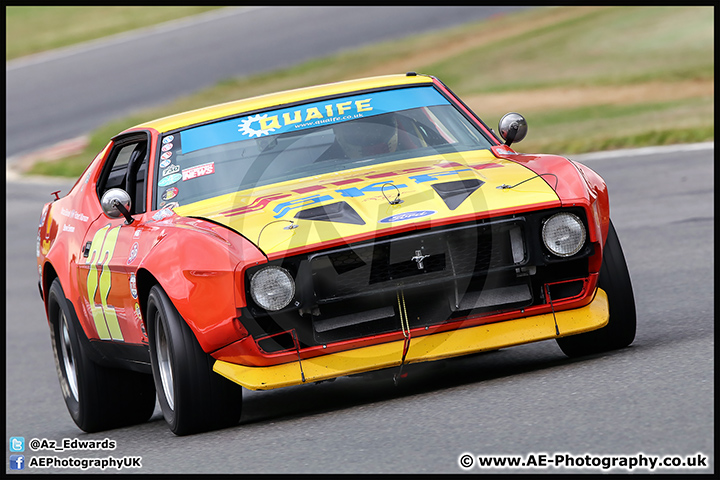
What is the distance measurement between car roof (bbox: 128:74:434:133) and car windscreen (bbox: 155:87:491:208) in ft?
0.17

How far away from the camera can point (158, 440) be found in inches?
209

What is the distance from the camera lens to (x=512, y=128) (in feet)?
20.1

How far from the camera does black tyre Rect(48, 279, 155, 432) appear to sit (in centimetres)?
622

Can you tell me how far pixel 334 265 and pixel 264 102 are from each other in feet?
5.35

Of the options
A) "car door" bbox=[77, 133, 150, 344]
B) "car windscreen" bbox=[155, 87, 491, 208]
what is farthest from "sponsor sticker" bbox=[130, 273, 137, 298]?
"car windscreen" bbox=[155, 87, 491, 208]

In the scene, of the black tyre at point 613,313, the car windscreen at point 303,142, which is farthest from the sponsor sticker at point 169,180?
the black tyre at point 613,313

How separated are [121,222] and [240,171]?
646 millimetres

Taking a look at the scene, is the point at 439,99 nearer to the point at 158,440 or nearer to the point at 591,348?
the point at 591,348

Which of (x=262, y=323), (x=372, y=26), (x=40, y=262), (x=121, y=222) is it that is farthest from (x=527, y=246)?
(x=372, y=26)

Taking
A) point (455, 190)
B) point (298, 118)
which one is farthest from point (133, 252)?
point (455, 190)

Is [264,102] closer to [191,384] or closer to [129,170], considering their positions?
[129,170]

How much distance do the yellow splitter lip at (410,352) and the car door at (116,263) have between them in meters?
0.81

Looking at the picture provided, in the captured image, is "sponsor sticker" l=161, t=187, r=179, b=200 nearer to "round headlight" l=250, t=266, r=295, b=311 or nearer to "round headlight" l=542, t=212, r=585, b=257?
"round headlight" l=250, t=266, r=295, b=311

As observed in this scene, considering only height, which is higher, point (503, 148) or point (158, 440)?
point (503, 148)
